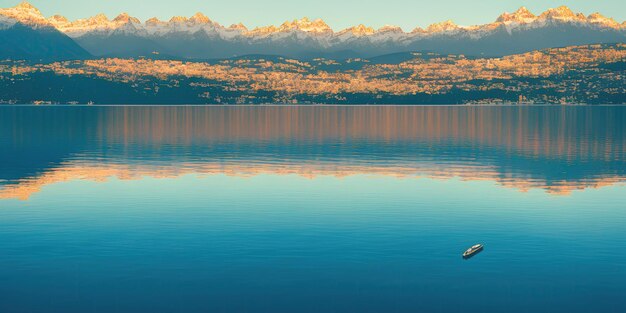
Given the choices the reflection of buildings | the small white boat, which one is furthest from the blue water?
the reflection of buildings

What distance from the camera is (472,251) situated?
41281 mm

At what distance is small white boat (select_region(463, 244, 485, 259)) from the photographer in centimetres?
4088

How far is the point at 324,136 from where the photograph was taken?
158m

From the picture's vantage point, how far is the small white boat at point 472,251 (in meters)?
40.9

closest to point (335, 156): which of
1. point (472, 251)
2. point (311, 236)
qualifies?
point (311, 236)

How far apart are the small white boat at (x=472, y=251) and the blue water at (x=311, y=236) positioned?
1.59ft

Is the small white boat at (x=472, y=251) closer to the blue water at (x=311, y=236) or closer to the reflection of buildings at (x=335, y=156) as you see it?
the blue water at (x=311, y=236)

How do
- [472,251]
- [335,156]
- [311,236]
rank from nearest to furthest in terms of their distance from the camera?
[472,251] < [311,236] < [335,156]

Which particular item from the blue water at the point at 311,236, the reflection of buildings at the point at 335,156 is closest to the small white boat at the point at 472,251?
the blue water at the point at 311,236

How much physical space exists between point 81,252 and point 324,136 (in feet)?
386

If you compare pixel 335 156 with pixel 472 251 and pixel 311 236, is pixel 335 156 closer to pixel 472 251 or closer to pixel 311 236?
pixel 311 236

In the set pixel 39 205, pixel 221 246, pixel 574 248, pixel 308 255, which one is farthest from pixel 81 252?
pixel 574 248

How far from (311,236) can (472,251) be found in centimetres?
1108

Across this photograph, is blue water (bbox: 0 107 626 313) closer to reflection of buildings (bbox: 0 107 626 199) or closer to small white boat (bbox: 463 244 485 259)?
small white boat (bbox: 463 244 485 259)
